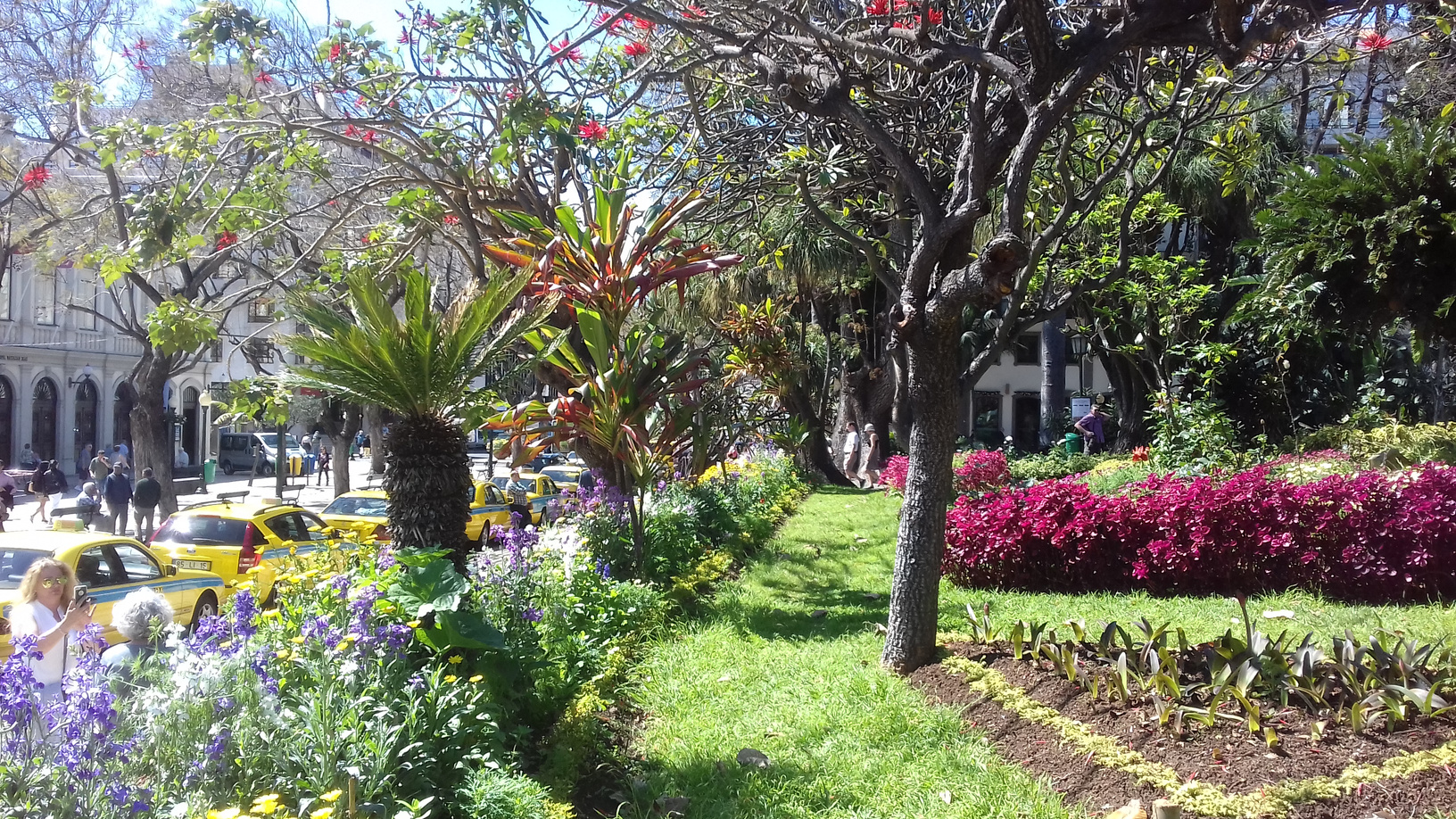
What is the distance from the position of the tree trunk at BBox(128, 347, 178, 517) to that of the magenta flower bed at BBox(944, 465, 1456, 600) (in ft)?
43.0

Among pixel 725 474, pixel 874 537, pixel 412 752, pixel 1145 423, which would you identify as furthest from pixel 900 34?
pixel 1145 423

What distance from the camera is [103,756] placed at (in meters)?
2.93

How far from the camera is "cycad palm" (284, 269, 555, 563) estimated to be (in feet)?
18.0

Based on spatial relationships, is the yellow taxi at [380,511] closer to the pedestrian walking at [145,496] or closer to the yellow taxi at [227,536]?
the yellow taxi at [227,536]

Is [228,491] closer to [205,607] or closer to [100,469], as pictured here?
[100,469]

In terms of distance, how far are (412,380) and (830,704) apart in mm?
2918

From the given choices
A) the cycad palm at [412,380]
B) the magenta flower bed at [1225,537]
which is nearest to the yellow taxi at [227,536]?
the cycad palm at [412,380]

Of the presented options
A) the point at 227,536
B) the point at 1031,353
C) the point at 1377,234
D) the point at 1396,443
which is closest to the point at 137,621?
the point at 227,536

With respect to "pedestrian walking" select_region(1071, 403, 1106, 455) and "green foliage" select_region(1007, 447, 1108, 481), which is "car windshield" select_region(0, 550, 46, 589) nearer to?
"green foliage" select_region(1007, 447, 1108, 481)

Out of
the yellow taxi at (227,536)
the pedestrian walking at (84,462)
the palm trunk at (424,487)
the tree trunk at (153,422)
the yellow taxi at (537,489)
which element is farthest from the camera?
the pedestrian walking at (84,462)

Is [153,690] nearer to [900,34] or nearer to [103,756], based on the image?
Answer: [103,756]

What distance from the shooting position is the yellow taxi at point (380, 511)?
14266 mm

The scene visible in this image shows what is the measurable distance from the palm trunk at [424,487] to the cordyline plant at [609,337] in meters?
2.53

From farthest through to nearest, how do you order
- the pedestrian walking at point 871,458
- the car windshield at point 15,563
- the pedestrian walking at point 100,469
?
the pedestrian walking at point 100,469 < the pedestrian walking at point 871,458 < the car windshield at point 15,563
